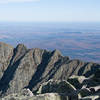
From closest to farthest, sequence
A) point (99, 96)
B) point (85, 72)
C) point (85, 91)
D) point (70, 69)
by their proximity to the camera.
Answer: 1. point (99, 96)
2. point (85, 91)
3. point (85, 72)
4. point (70, 69)

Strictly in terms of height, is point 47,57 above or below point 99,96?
below

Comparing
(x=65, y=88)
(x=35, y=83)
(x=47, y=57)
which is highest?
(x=65, y=88)

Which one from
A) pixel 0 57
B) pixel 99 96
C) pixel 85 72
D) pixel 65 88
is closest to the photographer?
pixel 99 96

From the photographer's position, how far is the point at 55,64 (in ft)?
497

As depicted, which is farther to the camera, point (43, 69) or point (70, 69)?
point (43, 69)

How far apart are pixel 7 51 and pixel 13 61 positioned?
Result: 29.8 feet

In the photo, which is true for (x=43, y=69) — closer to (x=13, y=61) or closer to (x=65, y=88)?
(x=13, y=61)

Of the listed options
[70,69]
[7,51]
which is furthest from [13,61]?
[70,69]

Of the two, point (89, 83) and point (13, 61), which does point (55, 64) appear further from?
point (89, 83)

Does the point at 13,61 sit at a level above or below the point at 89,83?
below

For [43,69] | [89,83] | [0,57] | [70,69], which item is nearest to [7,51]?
[0,57]

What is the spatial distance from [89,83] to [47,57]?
107317mm

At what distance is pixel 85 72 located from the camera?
130 m

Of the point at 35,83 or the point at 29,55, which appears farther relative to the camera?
the point at 29,55
